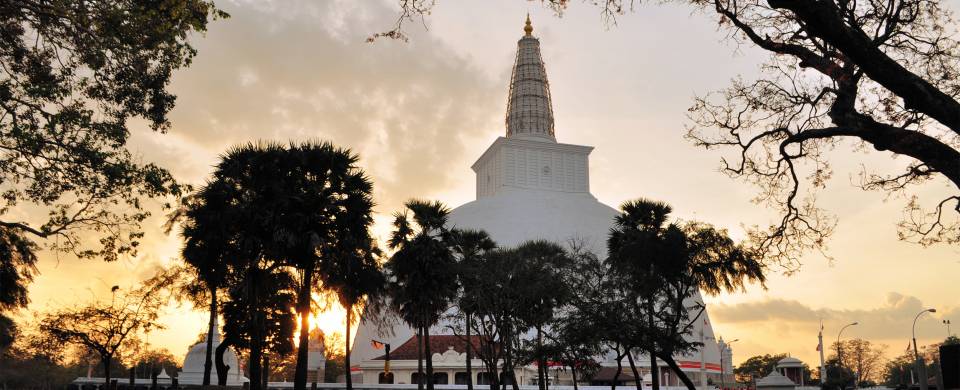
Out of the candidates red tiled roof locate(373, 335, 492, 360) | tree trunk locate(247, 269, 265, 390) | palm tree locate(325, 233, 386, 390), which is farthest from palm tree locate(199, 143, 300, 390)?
red tiled roof locate(373, 335, 492, 360)

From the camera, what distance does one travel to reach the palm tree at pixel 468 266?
33500 mm

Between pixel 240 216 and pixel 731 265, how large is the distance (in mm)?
17466

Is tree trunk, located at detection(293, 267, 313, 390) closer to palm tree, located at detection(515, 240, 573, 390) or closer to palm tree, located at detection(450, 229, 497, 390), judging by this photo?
palm tree, located at detection(450, 229, 497, 390)

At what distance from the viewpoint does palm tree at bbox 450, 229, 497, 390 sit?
33.5 metres

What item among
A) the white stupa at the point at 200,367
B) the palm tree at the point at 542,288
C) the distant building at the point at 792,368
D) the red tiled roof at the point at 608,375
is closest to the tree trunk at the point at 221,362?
the white stupa at the point at 200,367

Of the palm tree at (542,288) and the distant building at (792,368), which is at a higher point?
the palm tree at (542,288)

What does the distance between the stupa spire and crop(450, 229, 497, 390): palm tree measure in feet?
149

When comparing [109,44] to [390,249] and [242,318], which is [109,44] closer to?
[390,249]

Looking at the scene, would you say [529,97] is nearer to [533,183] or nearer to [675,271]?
[533,183]

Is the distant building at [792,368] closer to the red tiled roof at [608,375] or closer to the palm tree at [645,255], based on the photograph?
the red tiled roof at [608,375]

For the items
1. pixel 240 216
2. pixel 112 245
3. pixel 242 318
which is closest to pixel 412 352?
pixel 242 318

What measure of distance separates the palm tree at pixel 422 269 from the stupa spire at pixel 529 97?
49.1m

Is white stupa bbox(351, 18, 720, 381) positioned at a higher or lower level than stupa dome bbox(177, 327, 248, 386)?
higher

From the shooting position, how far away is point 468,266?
1366 inches
